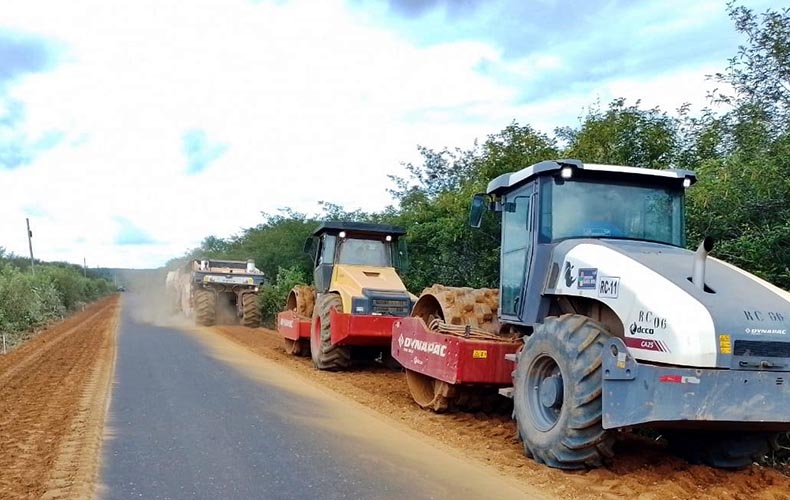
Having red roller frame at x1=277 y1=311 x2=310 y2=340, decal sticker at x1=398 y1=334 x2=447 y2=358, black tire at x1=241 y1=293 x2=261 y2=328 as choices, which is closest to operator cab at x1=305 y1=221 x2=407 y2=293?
red roller frame at x1=277 y1=311 x2=310 y2=340

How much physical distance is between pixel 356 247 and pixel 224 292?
12.0 m

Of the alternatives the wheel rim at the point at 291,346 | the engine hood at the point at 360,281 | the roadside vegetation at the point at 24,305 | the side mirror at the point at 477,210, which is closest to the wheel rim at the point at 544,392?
the side mirror at the point at 477,210

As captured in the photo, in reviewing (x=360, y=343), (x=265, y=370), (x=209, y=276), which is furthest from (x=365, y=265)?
(x=209, y=276)

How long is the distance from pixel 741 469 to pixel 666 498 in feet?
4.02

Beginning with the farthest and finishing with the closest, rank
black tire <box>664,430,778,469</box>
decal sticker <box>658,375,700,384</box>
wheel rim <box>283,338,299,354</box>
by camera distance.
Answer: wheel rim <box>283,338,299,354</box> → black tire <box>664,430,778,469</box> → decal sticker <box>658,375,700,384</box>

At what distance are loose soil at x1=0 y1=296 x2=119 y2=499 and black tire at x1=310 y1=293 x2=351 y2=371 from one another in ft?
10.8

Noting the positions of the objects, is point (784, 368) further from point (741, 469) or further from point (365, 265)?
point (365, 265)

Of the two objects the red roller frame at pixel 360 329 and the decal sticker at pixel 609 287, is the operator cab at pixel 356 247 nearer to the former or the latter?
the red roller frame at pixel 360 329

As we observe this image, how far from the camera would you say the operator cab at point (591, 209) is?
6523 millimetres

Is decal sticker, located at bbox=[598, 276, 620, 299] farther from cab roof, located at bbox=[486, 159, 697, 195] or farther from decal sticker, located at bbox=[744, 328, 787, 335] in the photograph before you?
cab roof, located at bbox=[486, 159, 697, 195]

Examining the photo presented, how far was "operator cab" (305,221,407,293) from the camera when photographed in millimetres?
12484

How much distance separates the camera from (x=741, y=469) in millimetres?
5766

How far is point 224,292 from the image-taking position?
76.9 ft

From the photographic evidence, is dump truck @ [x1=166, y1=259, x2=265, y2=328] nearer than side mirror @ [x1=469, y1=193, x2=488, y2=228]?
No
